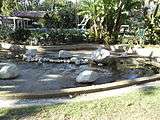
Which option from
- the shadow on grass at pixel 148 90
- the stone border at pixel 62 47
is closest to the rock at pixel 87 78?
the shadow on grass at pixel 148 90

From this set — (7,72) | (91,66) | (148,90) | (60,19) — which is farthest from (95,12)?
(60,19)

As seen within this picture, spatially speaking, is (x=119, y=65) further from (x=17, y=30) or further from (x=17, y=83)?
(x=17, y=30)

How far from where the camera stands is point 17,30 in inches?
894

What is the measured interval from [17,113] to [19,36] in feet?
51.8

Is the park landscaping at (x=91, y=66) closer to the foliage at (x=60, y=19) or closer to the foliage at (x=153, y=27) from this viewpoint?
the foliage at (x=153, y=27)

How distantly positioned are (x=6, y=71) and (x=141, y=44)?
10.8 m

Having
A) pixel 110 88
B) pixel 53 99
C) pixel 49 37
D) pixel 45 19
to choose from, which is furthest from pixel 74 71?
pixel 45 19

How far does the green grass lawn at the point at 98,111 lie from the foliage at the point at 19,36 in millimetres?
15263

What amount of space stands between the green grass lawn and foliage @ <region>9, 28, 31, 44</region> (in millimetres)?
15263

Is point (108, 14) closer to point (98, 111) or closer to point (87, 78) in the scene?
point (87, 78)

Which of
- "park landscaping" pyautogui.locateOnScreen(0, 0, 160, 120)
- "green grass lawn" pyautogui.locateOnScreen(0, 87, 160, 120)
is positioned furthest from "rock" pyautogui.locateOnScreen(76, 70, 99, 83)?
"green grass lawn" pyautogui.locateOnScreen(0, 87, 160, 120)

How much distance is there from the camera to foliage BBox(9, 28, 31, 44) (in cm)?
2252

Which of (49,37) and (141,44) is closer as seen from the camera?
(141,44)

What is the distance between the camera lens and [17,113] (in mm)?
7148
